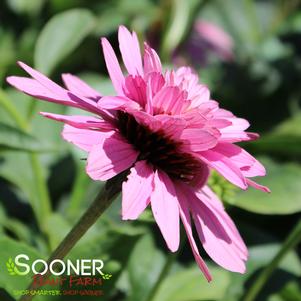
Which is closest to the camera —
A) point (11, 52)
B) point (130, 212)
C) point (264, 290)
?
point (130, 212)

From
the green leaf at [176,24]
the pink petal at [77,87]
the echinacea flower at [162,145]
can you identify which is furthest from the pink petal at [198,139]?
the green leaf at [176,24]

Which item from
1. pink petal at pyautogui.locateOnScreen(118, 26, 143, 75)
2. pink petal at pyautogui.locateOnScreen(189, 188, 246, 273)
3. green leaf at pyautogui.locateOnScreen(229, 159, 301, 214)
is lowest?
green leaf at pyautogui.locateOnScreen(229, 159, 301, 214)

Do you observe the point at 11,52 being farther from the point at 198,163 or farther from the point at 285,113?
the point at 198,163

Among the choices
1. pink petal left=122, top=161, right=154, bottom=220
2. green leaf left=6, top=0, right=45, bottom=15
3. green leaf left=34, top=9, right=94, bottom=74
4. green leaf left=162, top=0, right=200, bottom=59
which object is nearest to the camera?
pink petal left=122, top=161, right=154, bottom=220

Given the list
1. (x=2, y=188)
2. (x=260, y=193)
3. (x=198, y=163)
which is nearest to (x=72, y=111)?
(x=2, y=188)

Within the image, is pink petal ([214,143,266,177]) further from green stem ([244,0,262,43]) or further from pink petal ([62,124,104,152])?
green stem ([244,0,262,43])

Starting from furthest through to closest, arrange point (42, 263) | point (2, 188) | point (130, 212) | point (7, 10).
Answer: point (7, 10) < point (2, 188) < point (42, 263) < point (130, 212)

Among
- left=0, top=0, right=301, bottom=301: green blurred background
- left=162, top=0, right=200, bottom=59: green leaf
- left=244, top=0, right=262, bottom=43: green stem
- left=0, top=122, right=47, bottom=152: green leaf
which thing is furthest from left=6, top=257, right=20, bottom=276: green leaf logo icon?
left=244, top=0, right=262, bottom=43: green stem

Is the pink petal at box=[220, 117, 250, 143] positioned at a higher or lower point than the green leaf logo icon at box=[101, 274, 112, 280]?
higher

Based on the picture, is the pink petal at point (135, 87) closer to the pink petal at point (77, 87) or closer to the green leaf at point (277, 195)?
the pink petal at point (77, 87)
